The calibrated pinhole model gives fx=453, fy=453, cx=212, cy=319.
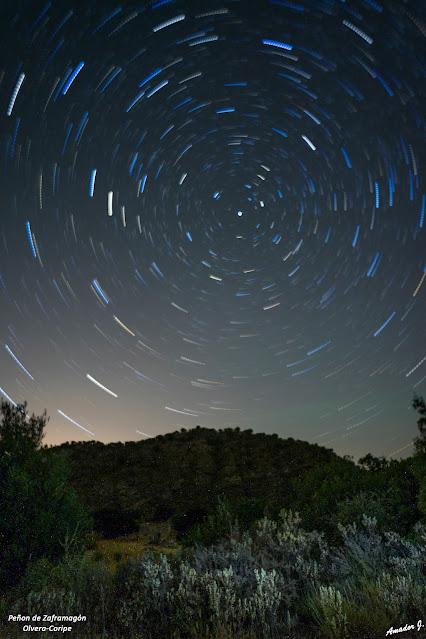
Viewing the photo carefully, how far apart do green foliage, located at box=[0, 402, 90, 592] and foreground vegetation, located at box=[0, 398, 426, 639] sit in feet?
0.09

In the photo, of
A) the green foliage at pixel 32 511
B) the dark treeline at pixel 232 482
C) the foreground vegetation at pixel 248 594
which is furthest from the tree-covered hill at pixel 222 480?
the foreground vegetation at pixel 248 594

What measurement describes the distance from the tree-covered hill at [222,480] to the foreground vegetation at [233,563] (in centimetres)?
11

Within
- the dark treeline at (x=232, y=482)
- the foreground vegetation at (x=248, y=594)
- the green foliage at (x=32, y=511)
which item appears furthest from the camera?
the dark treeline at (x=232, y=482)

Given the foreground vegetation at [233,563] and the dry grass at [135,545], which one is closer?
the foreground vegetation at [233,563]

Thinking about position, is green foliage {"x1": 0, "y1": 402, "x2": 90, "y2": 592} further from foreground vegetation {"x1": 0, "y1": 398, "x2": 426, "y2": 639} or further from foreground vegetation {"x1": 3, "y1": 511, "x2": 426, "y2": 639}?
foreground vegetation {"x1": 3, "y1": 511, "x2": 426, "y2": 639}

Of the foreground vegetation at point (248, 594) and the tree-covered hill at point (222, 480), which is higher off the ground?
the tree-covered hill at point (222, 480)

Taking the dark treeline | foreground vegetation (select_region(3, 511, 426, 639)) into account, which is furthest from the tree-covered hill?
foreground vegetation (select_region(3, 511, 426, 639))

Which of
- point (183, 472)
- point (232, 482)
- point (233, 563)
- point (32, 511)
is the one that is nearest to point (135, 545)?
point (32, 511)

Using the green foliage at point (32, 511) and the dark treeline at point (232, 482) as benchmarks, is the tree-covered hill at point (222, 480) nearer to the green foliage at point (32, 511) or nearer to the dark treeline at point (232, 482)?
the dark treeline at point (232, 482)

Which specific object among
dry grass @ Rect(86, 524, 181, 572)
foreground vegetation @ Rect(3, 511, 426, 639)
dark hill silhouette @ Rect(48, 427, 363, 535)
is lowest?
foreground vegetation @ Rect(3, 511, 426, 639)

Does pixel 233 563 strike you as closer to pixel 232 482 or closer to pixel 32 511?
pixel 32 511

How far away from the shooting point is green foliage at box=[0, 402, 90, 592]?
964 cm

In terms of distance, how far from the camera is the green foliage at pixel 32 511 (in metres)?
9.64

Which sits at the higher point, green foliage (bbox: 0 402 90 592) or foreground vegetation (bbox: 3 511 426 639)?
green foliage (bbox: 0 402 90 592)
